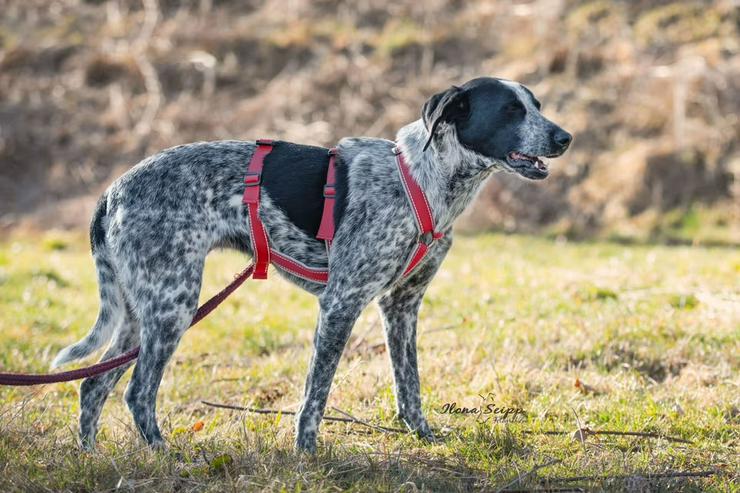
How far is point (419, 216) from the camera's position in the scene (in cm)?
393

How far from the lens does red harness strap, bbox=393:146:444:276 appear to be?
12.9ft

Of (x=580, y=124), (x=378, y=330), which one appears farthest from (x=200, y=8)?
(x=378, y=330)

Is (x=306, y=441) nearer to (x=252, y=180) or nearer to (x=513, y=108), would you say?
(x=252, y=180)

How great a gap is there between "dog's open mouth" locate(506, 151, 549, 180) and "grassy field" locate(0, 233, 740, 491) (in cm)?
124

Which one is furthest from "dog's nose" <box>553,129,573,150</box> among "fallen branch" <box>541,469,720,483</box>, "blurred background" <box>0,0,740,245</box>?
"blurred background" <box>0,0,740,245</box>

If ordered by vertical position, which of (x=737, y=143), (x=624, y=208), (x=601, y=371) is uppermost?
(x=601, y=371)

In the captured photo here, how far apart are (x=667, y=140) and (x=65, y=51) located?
15558 mm

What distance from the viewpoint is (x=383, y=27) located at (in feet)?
68.4

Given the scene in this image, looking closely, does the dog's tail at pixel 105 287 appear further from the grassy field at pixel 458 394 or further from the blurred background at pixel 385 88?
the blurred background at pixel 385 88

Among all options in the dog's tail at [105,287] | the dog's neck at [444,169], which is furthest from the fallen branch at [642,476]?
the dog's tail at [105,287]

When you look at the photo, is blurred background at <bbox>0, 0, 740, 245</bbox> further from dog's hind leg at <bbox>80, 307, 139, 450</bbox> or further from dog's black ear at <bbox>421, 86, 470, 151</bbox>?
dog's hind leg at <bbox>80, 307, 139, 450</bbox>

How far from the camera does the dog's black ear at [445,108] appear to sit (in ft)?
12.8

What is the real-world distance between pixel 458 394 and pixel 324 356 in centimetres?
114

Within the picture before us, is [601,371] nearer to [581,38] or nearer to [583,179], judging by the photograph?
Answer: [583,179]
